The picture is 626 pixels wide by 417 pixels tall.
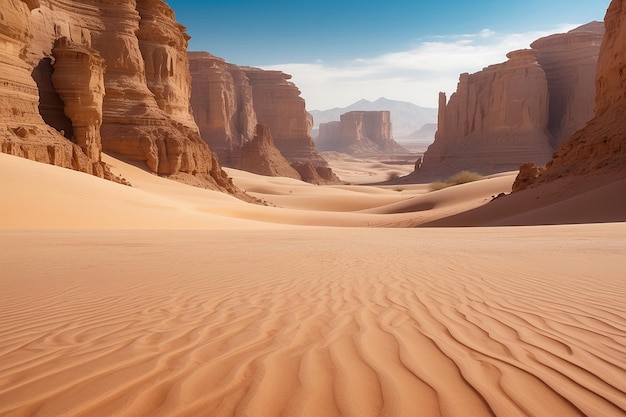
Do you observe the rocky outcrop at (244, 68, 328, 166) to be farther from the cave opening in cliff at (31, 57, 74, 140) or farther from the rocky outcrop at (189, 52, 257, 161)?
the cave opening in cliff at (31, 57, 74, 140)

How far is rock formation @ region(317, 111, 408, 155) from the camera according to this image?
137625 mm

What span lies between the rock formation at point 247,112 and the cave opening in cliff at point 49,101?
37.2 meters

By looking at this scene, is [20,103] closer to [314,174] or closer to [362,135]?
[314,174]

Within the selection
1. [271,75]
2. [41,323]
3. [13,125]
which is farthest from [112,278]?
[271,75]

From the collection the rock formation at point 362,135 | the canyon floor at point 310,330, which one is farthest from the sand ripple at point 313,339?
the rock formation at point 362,135

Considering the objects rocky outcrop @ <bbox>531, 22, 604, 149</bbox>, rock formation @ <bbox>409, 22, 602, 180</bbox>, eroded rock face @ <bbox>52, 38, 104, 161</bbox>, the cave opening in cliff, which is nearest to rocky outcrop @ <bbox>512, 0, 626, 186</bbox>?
eroded rock face @ <bbox>52, 38, 104, 161</bbox>

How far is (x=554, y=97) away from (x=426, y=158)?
1771cm

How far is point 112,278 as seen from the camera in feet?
18.2

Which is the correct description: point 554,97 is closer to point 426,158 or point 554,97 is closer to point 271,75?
point 426,158

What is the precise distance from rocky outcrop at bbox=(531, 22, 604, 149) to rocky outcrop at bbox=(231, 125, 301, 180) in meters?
33.9

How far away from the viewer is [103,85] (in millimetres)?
24922

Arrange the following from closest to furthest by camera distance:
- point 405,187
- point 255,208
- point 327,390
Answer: point 327,390, point 255,208, point 405,187

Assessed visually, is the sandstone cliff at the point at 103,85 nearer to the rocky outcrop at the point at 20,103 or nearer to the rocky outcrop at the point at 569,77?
the rocky outcrop at the point at 20,103

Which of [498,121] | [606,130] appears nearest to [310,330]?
[606,130]
